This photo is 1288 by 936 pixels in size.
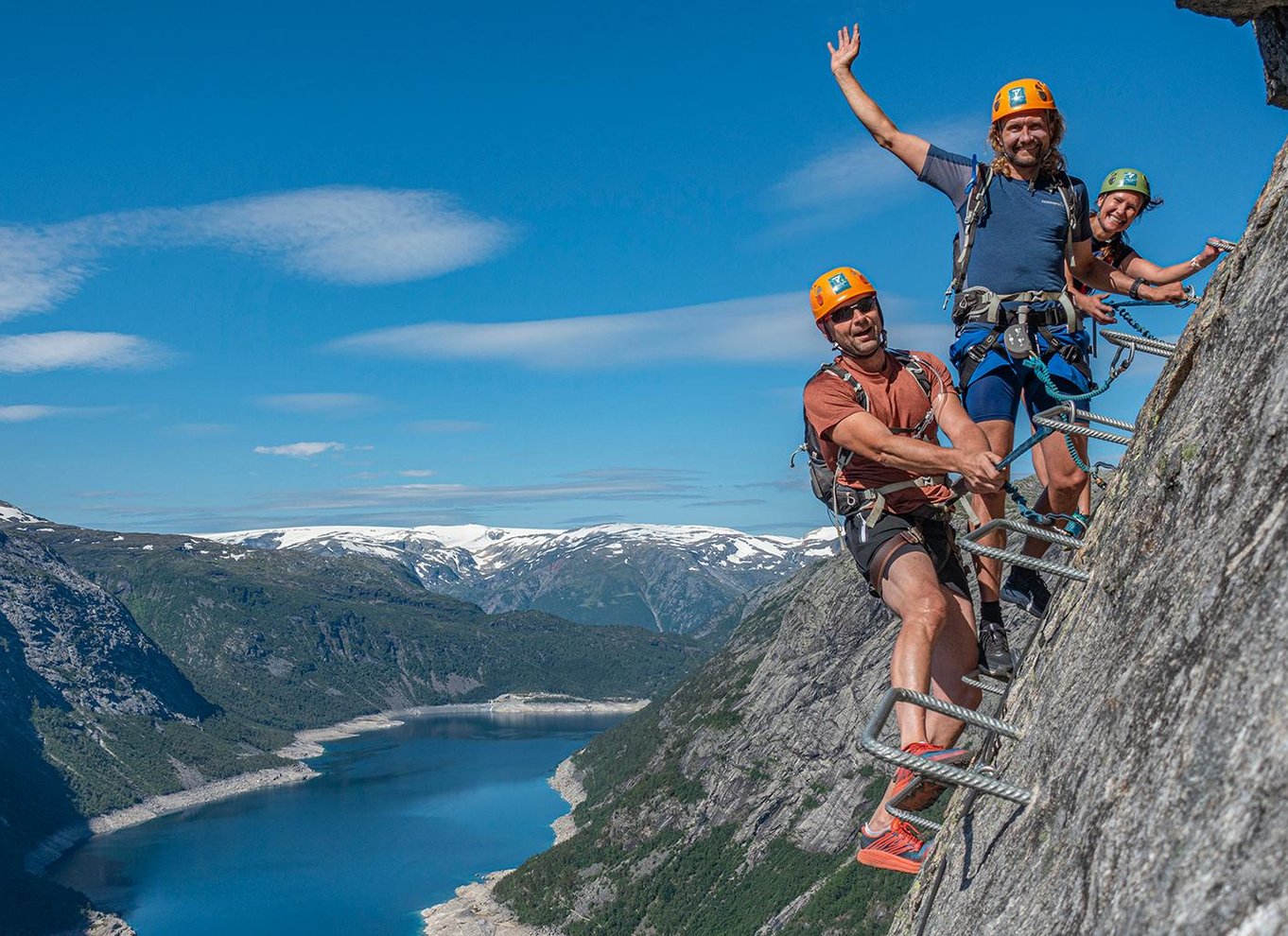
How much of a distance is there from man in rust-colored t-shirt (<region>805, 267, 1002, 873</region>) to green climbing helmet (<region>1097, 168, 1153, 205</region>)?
3.66m

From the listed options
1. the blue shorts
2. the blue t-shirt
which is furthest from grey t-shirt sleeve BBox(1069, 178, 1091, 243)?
the blue shorts

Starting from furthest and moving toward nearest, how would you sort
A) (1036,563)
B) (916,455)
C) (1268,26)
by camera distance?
1. (1268,26)
2. (916,455)
3. (1036,563)

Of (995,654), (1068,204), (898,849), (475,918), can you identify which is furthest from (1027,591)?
(475,918)

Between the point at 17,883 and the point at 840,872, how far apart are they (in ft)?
514

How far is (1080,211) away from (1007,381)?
1890 millimetres

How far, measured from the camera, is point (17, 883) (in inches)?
7461

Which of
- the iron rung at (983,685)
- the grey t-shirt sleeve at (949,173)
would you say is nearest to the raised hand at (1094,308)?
the grey t-shirt sleeve at (949,173)

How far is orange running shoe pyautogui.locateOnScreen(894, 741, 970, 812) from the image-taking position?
7.93 metres

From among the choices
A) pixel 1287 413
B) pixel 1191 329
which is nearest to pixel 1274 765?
pixel 1287 413

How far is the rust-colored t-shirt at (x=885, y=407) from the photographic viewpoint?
948cm

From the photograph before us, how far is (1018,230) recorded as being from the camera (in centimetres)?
1036

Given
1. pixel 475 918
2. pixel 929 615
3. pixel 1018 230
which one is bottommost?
pixel 475 918

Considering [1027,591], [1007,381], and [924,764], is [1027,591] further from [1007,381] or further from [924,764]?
[924,764]

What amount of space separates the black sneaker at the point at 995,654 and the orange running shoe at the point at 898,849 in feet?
6.07
